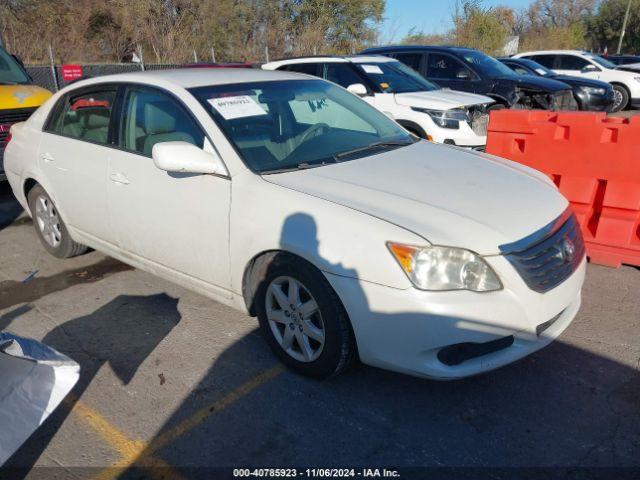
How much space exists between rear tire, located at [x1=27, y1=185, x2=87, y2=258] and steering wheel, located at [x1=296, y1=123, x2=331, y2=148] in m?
2.37

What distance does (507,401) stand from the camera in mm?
2830

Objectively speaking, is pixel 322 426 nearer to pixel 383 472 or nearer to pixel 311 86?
pixel 383 472

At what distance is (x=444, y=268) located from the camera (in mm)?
2482

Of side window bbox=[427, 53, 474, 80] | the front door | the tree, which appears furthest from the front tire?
the tree

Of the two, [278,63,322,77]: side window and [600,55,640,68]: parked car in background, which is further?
[600,55,640,68]: parked car in background

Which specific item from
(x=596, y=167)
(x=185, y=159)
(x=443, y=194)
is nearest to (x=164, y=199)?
(x=185, y=159)

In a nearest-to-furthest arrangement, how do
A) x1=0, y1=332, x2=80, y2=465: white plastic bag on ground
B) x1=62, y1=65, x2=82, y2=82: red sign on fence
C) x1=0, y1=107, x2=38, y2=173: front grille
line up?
x1=0, y1=332, x2=80, y2=465: white plastic bag on ground < x1=0, y1=107, x2=38, y2=173: front grille < x1=62, y1=65, x2=82, y2=82: red sign on fence

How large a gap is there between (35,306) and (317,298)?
254 centimetres

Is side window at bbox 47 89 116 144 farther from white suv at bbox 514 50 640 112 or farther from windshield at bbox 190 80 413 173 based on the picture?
white suv at bbox 514 50 640 112

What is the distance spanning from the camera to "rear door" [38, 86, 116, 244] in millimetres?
3949

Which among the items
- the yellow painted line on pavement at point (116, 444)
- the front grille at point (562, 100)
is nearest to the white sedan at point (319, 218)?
the yellow painted line on pavement at point (116, 444)

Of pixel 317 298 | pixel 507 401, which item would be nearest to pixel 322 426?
pixel 317 298

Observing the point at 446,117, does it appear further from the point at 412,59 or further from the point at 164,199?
the point at 164,199

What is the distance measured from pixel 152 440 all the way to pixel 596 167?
398 cm
